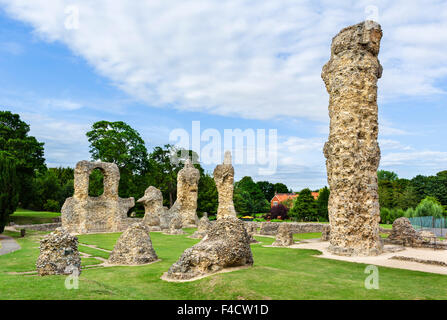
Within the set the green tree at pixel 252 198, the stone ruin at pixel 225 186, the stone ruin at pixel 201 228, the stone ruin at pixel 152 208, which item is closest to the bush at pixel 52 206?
the stone ruin at pixel 152 208

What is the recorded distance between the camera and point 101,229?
97.8 ft

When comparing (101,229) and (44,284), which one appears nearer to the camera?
(44,284)

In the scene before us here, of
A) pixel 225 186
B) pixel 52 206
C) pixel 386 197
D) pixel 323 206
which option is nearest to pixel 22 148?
pixel 225 186

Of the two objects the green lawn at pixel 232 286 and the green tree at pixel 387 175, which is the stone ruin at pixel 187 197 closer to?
the green lawn at pixel 232 286

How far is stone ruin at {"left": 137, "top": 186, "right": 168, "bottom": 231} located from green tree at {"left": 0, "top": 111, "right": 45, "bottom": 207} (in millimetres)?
11545

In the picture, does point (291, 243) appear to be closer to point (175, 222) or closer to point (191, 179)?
point (175, 222)

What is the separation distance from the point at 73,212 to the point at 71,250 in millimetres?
19665

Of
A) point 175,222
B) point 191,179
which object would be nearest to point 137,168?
point 191,179

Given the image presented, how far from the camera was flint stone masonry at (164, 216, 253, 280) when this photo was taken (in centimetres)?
891

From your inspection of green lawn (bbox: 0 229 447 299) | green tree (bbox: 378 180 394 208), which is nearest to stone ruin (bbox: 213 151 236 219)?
green lawn (bbox: 0 229 447 299)

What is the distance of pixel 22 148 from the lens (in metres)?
32.4

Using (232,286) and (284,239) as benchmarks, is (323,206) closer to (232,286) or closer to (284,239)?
(284,239)

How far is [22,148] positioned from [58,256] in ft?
90.6
